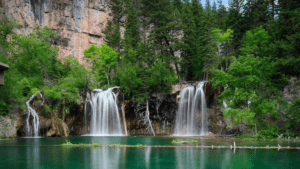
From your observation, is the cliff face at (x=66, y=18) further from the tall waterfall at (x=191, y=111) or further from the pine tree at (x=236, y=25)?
the pine tree at (x=236, y=25)

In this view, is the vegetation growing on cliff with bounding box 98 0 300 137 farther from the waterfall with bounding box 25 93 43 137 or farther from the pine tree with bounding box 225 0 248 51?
the waterfall with bounding box 25 93 43 137

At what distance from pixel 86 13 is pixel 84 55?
855 centimetres

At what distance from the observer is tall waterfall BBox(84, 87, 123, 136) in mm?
35844

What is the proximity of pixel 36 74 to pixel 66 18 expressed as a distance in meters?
18.9

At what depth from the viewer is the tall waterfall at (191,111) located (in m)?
34.4

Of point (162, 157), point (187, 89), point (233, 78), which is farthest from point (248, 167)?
point (187, 89)

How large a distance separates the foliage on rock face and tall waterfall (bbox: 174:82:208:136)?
12.8 metres

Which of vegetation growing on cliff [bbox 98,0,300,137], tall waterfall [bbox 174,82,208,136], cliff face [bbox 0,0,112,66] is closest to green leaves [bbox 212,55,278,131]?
vegetation growing on cliff [bbox 98,0,300,137]

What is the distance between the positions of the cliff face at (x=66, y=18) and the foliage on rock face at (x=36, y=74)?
8160 mm

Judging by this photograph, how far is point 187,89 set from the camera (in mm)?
35750

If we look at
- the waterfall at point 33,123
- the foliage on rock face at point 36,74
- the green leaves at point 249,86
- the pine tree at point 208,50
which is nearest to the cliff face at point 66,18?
the foliage on rock face at point 36,74

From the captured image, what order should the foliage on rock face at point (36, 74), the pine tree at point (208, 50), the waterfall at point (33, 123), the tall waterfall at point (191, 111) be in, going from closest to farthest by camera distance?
the foliage on rock face at point (36, 74) → the waterfall at point (33, 123) → the tall waterfall at point (191, 111) → the pine tree at point (208, 50)

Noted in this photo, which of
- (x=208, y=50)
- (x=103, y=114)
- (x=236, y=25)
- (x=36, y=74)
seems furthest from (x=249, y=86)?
(x=36, y=74)

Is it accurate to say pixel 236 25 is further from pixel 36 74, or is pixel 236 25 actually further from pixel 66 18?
pixel 66 18
